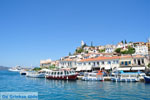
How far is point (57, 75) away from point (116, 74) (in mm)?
19075

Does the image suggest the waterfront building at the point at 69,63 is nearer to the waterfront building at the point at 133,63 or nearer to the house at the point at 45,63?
the waterfront building at the point at 133,63

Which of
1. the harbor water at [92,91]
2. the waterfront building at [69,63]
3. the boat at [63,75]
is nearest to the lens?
the harbor water at [92,91]

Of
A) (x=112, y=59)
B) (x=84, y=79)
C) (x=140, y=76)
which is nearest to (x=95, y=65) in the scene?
(x=112, y=59)

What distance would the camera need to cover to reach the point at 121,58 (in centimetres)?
4694

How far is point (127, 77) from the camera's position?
36344mm

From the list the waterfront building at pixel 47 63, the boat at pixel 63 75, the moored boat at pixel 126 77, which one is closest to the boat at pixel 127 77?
the moored boat at pixel 126 77

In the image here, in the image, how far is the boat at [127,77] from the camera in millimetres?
35463

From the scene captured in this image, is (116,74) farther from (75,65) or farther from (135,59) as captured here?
(75,65)

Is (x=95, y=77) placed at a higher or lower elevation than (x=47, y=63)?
lower

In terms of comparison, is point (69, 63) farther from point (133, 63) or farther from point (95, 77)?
point (133, 63)

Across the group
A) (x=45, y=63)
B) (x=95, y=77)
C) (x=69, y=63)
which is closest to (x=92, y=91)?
(x=95, y=77)

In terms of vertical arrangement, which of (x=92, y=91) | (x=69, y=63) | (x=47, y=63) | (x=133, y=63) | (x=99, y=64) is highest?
(x=47, y=63)

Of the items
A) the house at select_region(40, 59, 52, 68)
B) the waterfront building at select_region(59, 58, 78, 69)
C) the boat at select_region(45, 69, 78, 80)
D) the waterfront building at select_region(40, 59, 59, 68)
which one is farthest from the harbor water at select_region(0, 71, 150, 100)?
the house at select_region(40, 59, 52, 68)

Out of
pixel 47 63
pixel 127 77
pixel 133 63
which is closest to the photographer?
pixel 127 77
